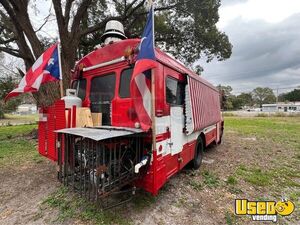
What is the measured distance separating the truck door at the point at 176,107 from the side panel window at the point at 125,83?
665 millimetres

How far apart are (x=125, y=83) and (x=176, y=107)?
111 cm

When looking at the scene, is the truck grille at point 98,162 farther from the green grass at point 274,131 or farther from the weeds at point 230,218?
the green grass at point 274,131

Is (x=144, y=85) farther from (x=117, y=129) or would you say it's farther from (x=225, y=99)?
(x=225, y=99)

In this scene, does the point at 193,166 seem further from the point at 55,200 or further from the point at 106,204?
the point at 55,200

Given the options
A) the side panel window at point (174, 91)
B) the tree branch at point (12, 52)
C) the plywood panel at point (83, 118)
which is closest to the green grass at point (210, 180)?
the side panel window at point (174, 91)

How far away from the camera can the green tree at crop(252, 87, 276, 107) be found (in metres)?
104

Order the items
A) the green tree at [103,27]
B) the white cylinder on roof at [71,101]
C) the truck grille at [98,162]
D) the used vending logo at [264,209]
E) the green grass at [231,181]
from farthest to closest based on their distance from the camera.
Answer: the green tree at [103,27] → the green grass at [231,181] → the white cylinder on roof at [71,101] → the used vending logo at [264,209] → the truck grille at [98,162]

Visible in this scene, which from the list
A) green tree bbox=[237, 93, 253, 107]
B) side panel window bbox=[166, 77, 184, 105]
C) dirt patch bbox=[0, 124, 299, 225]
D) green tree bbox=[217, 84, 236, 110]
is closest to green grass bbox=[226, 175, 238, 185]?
dirt patch bbox=[0, 124, 299, 225]

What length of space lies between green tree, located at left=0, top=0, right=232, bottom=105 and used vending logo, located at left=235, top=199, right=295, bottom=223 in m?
7.19

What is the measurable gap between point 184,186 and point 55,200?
246 cm

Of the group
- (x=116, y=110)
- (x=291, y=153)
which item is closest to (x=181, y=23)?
(x=291, y=153)

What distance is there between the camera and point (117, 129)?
10.4 ft

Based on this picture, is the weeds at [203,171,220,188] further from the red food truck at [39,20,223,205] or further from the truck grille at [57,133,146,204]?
the truck grille at [57,133,146,204]

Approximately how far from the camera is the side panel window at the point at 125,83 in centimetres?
356
